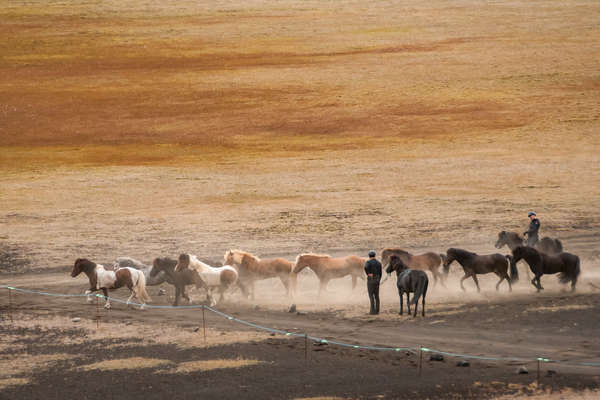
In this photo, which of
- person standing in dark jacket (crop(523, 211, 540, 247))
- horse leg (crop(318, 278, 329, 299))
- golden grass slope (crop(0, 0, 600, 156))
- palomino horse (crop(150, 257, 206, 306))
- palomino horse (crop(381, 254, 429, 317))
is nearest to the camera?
palomino horse (crop(381, 254, 429, 317))

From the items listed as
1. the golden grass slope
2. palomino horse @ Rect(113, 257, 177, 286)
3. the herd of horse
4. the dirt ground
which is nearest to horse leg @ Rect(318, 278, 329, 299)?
the herd of horse

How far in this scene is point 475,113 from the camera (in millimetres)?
50312

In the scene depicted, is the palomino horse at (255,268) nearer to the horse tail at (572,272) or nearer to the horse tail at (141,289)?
the horse tail at (141,289)

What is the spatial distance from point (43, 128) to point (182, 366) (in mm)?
39049

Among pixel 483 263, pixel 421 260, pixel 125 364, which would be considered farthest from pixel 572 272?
pixel 125 364

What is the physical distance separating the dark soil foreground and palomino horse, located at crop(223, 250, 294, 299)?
3.90 m

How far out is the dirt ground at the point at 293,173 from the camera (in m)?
15.0

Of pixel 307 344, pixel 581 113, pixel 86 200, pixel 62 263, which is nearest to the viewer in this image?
pixel 307 344

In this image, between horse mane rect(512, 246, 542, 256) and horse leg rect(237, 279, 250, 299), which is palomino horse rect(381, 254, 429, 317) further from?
horse leg rect(237, 279, 250, 299)

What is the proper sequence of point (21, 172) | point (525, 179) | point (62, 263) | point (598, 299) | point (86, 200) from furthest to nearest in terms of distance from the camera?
point (21, 172)
point (525, 179)
point (86, 200)
point (62, 263)
point (598, 299)

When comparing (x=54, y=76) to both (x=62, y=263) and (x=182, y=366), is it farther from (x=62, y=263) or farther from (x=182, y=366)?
(x=182, y=366)

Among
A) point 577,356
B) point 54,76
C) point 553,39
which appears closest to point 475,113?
point 553,39

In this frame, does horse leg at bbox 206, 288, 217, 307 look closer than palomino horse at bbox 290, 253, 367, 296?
Yes

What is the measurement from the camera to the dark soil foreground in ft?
44.2
